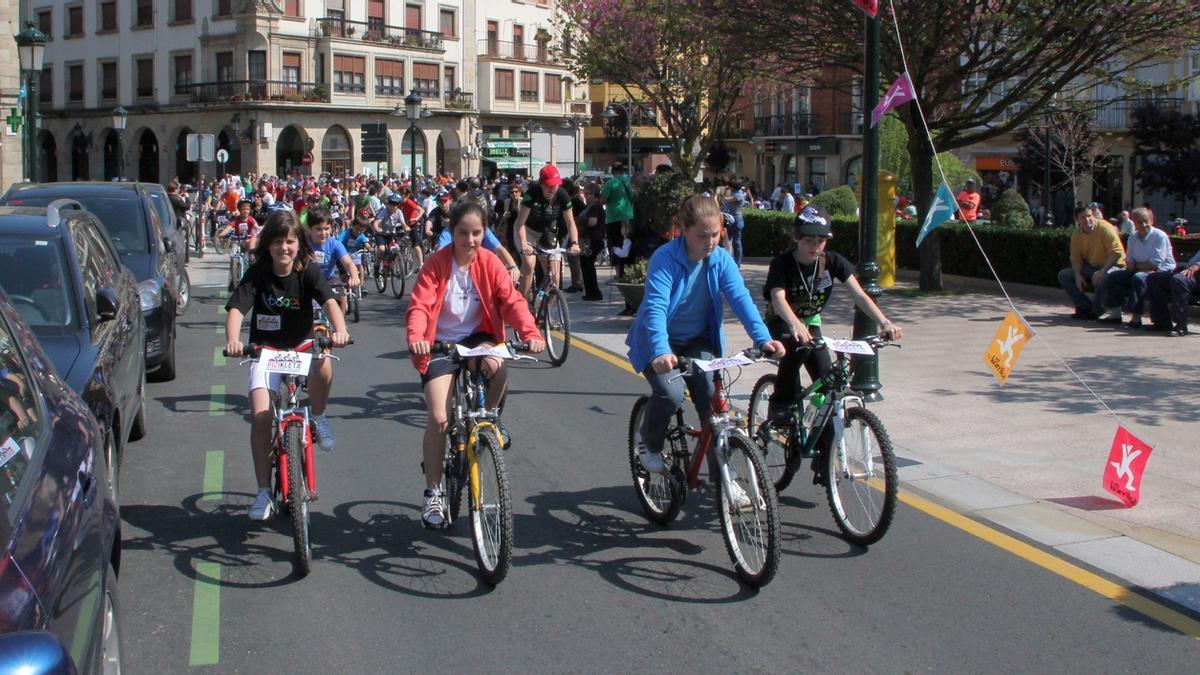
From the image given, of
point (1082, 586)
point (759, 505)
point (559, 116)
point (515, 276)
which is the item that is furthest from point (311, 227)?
point (559, 116)

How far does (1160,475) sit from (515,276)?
4.50 meters

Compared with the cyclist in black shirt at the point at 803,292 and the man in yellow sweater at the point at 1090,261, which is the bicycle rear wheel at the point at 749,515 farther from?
the man in yellow sweater at the point at 1090,261

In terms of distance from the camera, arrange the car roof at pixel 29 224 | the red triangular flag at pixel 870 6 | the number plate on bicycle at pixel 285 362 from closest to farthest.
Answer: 1. the number plate on bicycle at pixel 285 362
2. the car roof at pixel 29 224
3. the red triangular flag at pixel 870 6

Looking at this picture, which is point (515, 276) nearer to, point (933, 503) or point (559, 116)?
point (933, 503)

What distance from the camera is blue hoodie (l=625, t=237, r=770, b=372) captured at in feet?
20.8

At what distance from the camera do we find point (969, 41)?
57.0 feet

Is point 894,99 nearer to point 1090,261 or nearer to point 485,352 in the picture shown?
point 485,352

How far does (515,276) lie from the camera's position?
31.3 ft

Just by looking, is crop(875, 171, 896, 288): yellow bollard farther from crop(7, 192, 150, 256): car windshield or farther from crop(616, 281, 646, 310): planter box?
crop(7, 192, 150, 256): car windshield

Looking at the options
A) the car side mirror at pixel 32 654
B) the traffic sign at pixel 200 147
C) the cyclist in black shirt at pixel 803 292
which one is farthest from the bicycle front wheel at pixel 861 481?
the traffic sign at pixel 200 147

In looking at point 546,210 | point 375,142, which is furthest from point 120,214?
point 375,142

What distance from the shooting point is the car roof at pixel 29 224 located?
26.0ft

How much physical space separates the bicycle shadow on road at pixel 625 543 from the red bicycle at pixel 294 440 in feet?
3.36

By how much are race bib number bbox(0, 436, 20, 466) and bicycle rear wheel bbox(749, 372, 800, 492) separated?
4.00 metres
